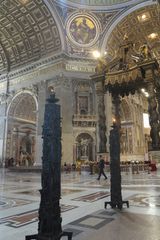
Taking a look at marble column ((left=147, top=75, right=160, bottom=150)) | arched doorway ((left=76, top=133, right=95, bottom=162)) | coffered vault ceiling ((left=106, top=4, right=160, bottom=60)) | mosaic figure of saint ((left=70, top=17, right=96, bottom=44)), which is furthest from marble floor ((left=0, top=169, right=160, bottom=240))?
mosaic figure of saint ((left=70, top=17, right=96, bottom=44))

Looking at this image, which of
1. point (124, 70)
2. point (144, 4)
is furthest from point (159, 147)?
point (144, 4)

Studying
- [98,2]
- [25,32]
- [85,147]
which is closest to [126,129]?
[85,147]

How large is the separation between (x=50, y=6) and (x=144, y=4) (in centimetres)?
734

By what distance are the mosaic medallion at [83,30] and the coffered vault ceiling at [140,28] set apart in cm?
153

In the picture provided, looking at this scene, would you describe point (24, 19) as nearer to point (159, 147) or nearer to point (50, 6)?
point (50, 6)

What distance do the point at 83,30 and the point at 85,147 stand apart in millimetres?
9971

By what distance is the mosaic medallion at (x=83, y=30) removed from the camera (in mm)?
19219

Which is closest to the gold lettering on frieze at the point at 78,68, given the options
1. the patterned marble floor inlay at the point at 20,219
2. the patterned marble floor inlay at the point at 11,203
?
the patterned marble floor inlay at the point at 11,203

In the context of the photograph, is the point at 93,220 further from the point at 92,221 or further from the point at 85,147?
the point at 85,147

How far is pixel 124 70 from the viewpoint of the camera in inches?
381

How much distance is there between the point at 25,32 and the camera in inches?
786

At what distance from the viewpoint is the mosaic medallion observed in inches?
757

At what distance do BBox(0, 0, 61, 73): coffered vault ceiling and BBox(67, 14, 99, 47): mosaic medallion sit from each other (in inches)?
52.3

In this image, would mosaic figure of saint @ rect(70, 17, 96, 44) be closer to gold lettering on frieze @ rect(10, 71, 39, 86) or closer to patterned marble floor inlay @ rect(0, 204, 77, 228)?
gold lettering on frieze @ rect(10, 71, 39, 86)
